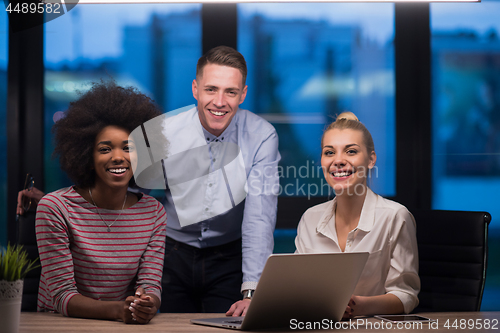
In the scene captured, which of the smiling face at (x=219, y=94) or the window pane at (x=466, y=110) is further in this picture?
the window pane at (x=466, y=110)

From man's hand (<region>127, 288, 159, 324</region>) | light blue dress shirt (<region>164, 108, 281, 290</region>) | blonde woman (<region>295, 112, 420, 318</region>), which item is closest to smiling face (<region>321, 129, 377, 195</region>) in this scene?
blonde woman (<region>295, 112, 420, 318</region>)

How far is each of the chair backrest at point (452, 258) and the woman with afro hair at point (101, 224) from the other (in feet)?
3.89

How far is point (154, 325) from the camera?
1.24m

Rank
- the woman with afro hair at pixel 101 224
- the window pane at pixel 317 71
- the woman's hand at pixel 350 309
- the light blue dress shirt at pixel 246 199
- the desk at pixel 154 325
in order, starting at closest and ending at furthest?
the desk at pixel 154 325 < the woman's hand at pixel 350 309 < the woman with afro hair at pixel 101 224 < the light blue dress shirt at pixel 246 199 < the window pane at pixel 317 71

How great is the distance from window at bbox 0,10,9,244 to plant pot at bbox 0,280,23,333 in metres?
2.41

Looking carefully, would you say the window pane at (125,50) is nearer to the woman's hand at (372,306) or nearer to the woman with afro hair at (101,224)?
the woman with afro hair at (101,224)

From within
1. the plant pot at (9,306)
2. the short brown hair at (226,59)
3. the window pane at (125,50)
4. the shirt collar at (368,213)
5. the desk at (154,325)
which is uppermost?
the window pane at (125,50)

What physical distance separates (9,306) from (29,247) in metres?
0.92

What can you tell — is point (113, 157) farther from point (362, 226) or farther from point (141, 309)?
point (362, 226)

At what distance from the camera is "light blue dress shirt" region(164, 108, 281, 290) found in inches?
79.3

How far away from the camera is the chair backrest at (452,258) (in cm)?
190

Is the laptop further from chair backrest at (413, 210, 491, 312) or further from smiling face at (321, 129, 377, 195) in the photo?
chair backrest at (413, 210, 491, 312)

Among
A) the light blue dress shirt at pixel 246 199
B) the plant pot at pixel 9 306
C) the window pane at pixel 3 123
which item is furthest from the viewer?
the window pane at pixel 3 123

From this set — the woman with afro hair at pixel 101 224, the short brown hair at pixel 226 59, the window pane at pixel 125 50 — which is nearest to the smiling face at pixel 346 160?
the short brown hair at pixel 226 59
